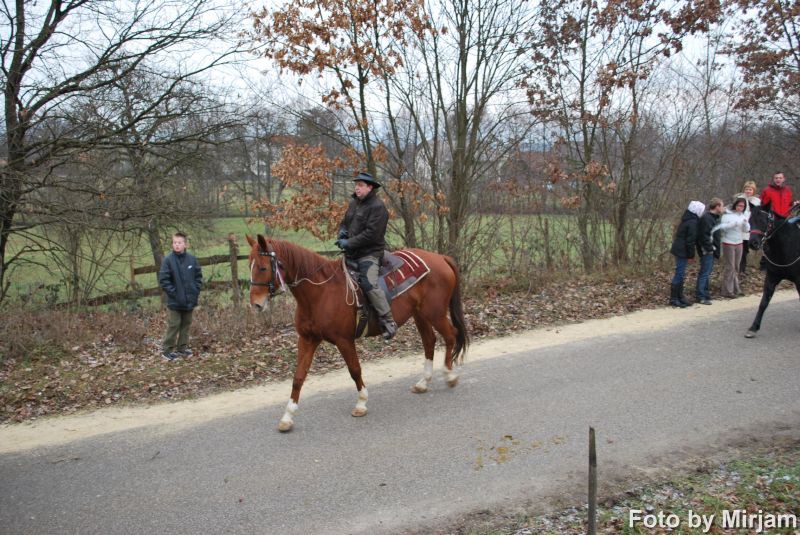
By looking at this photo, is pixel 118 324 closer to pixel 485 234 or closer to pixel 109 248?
pixel 109 248

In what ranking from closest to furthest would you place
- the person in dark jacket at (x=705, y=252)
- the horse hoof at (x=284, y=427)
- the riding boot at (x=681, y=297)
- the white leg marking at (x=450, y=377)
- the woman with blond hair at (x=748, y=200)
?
1. the horse hoof at (x=284, y=427)
2. the white leg marking at (x=450, y=377)
3. the riding boot at (x=681, y=297)
4. the person in dark jacket at (x=705, y=252)
5. the woman with blond hair at (x=748, y=200)

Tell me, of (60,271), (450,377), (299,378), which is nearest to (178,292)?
(299,378)

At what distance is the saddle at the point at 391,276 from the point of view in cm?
618

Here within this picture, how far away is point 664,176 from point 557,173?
360cm

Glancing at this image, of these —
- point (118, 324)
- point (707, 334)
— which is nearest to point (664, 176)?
point (707, 334)

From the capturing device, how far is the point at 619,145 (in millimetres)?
14664

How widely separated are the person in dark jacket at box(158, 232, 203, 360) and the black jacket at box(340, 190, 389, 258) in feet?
11.4

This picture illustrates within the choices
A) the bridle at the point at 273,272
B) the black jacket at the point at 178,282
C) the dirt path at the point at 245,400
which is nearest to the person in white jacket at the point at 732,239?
the dirt path at the point at 245,400

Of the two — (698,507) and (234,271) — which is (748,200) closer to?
(698,507)

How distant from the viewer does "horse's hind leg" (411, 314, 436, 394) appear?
670cm

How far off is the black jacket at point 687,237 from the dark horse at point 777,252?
5.75 ft

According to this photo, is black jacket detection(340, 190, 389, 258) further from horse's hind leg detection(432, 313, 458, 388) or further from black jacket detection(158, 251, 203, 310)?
black jacket detection(158, 251, 203, 310)

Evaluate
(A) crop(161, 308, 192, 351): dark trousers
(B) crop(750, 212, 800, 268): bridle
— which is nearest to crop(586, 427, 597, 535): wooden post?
(A) crop(161, 308, 192, 351): dark trousers

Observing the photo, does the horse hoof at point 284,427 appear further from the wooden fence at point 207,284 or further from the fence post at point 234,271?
the fence post at point 234,271
